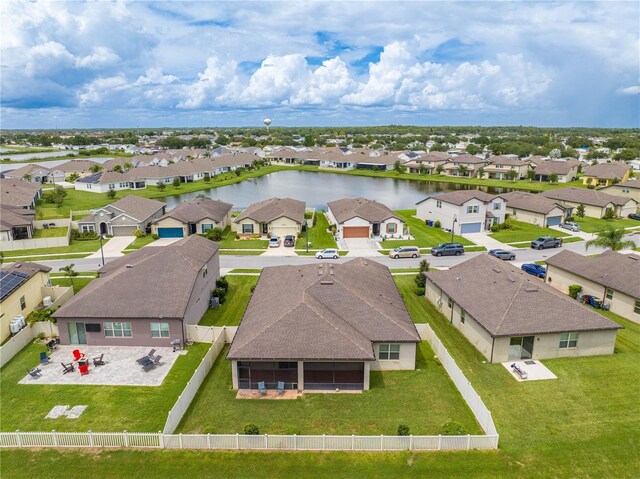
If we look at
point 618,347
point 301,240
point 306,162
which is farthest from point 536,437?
point 306,162

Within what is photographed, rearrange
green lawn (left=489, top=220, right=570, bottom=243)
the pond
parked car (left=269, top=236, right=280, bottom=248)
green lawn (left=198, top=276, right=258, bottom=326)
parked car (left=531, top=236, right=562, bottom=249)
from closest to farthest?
green lawn (left=198, top=276, right=258, bottom=326) < parked car (left=531, top=236, right=562, bottom=249) < parked car (left=269, top=236, right=280, bottom=248) < green lawn (left=489, top=220, right=570, bottom=243) < the pond

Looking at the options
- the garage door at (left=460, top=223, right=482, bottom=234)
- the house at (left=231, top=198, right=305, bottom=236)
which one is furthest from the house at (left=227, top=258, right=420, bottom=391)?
the garage door at (left=460, top=223, right=482, bottom=234)

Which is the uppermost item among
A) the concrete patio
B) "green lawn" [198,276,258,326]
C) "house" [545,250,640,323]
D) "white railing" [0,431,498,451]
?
"house" [545,250,640,323]

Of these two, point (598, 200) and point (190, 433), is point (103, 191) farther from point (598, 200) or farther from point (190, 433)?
point (598, 200)

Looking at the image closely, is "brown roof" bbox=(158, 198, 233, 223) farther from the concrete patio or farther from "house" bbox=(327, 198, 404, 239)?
the concrete patio

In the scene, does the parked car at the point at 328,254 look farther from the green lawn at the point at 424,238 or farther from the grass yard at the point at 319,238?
the green lawn at the point at 424,238

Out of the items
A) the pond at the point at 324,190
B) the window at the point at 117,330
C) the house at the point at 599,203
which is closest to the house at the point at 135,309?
the window at the point at 117,330

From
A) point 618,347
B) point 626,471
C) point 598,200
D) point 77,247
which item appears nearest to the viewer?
→ point 626,471

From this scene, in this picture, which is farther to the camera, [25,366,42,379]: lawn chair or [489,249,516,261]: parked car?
[489,249,516,261]: parked car
